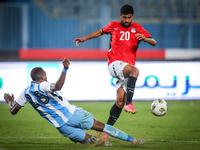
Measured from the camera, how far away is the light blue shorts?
3922 mm

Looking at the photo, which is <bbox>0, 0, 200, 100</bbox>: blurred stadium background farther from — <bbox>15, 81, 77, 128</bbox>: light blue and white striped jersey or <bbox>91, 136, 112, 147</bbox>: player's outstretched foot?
<bbox>15, 81, 77, 128</bbox>: light blue and white striped jersey

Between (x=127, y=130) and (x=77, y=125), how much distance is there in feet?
5.89

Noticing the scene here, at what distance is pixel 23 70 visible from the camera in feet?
28.9

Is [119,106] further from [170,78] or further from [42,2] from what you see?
[42,2]

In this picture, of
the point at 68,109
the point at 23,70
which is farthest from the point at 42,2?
the point at 68,109

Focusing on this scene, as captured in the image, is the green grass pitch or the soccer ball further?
the soccer ball

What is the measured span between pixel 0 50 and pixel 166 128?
8.10 meters

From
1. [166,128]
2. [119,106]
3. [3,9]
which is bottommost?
[166,128]

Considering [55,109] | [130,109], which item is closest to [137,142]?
[130,109]

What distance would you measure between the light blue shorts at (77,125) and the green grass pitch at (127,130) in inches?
9.1

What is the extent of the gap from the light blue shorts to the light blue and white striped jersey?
0.05 metres

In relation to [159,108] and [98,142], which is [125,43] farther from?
[98,142]

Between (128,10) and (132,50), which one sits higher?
(128,10)

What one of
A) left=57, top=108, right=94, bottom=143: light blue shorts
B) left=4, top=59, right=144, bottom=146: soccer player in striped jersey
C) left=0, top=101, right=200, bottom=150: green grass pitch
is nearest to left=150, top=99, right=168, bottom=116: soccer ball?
left=0, top=101, right=200, bottom=150: green grass pitch
